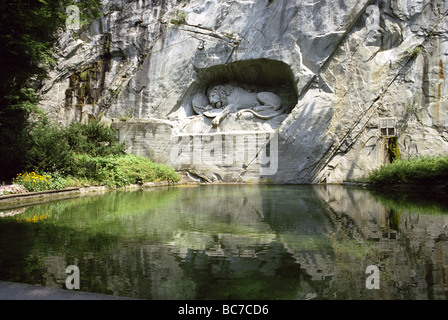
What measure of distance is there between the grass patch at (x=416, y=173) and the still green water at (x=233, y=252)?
4.29 metres

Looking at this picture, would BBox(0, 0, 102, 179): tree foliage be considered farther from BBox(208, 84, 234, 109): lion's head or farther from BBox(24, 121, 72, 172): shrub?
BBox(208, 84, 234, 109): lion's head

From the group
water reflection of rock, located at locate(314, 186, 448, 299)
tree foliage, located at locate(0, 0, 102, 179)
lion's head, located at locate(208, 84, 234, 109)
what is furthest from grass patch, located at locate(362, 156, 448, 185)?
tree foliage, located at locate(0, 0, 102, 179)

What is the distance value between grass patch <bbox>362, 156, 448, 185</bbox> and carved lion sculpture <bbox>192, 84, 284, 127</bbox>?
6605 mm

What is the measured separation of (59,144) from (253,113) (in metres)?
9.35

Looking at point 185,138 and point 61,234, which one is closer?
point 61,234

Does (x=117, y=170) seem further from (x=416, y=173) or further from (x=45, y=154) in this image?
(x=416, y=173)

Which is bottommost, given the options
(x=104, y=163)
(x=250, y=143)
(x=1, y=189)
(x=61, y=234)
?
(x=61, y=234)

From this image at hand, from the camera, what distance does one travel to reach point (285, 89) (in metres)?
17.2

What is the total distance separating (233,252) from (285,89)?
15003 mm

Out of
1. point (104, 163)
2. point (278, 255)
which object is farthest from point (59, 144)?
point (278, 255)

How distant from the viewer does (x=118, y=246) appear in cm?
358

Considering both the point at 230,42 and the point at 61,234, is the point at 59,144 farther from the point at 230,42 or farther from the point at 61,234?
the point at 230,42
